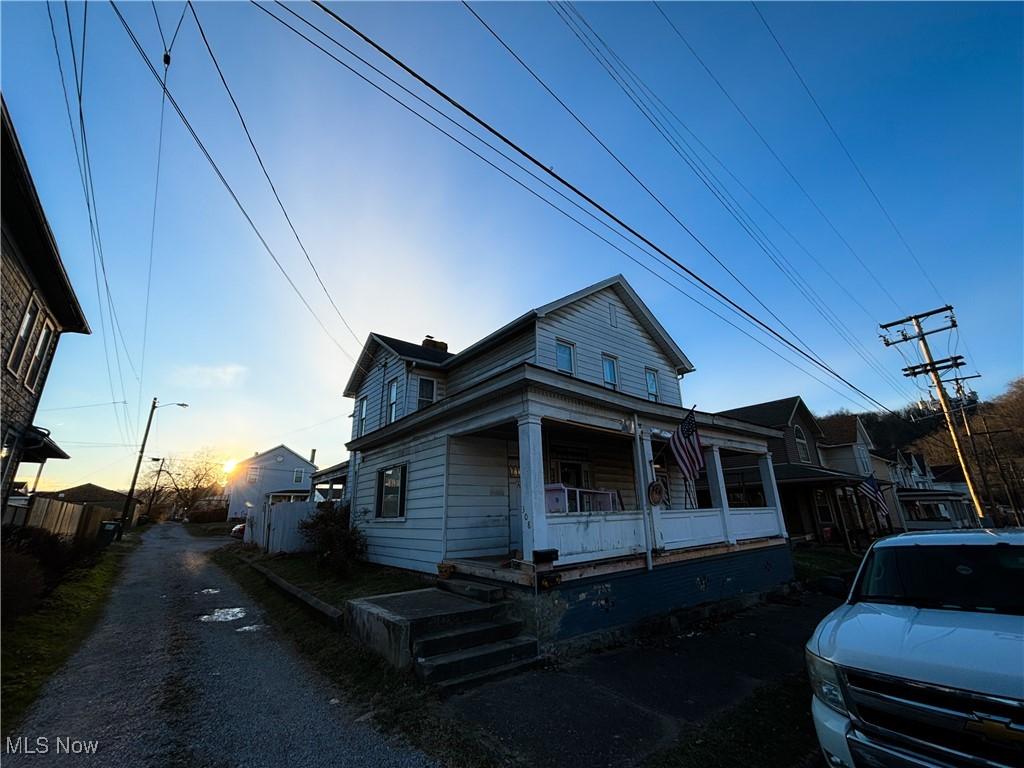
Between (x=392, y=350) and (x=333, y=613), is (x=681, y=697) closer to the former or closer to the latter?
(x=333, y=613)

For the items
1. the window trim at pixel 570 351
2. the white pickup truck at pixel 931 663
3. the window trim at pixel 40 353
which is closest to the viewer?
the white pickup truck at pixel 931 663

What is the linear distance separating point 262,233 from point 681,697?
9459 millimetres

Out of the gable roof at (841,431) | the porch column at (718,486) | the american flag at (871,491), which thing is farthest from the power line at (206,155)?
the gable roof at (841,431)

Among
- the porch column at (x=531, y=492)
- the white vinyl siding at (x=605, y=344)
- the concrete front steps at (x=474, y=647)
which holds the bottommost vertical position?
the concrete front steps at (x=474, y=647)

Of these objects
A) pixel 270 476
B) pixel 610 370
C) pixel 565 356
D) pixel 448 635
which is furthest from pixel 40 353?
pixel 270 476

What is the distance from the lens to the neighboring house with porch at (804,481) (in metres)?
20.8

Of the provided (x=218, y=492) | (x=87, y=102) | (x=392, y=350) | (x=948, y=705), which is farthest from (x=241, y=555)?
(x=218, y=492)

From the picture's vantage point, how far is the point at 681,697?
16.5 feet

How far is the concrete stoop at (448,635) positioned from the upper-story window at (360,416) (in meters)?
10.1

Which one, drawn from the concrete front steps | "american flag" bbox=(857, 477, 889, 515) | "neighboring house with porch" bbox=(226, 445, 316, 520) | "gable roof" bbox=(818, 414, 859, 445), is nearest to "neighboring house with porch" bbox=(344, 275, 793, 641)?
the concrete front steps

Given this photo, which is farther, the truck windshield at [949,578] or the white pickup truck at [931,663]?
the truck windshield at [949,578]

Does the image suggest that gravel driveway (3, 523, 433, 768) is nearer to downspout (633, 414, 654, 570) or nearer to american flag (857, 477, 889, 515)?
downspout (633, 414, 654, 570)

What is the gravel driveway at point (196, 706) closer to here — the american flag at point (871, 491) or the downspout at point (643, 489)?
the downspout at point (643, 489)

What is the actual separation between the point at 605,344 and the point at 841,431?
88.4 feet
